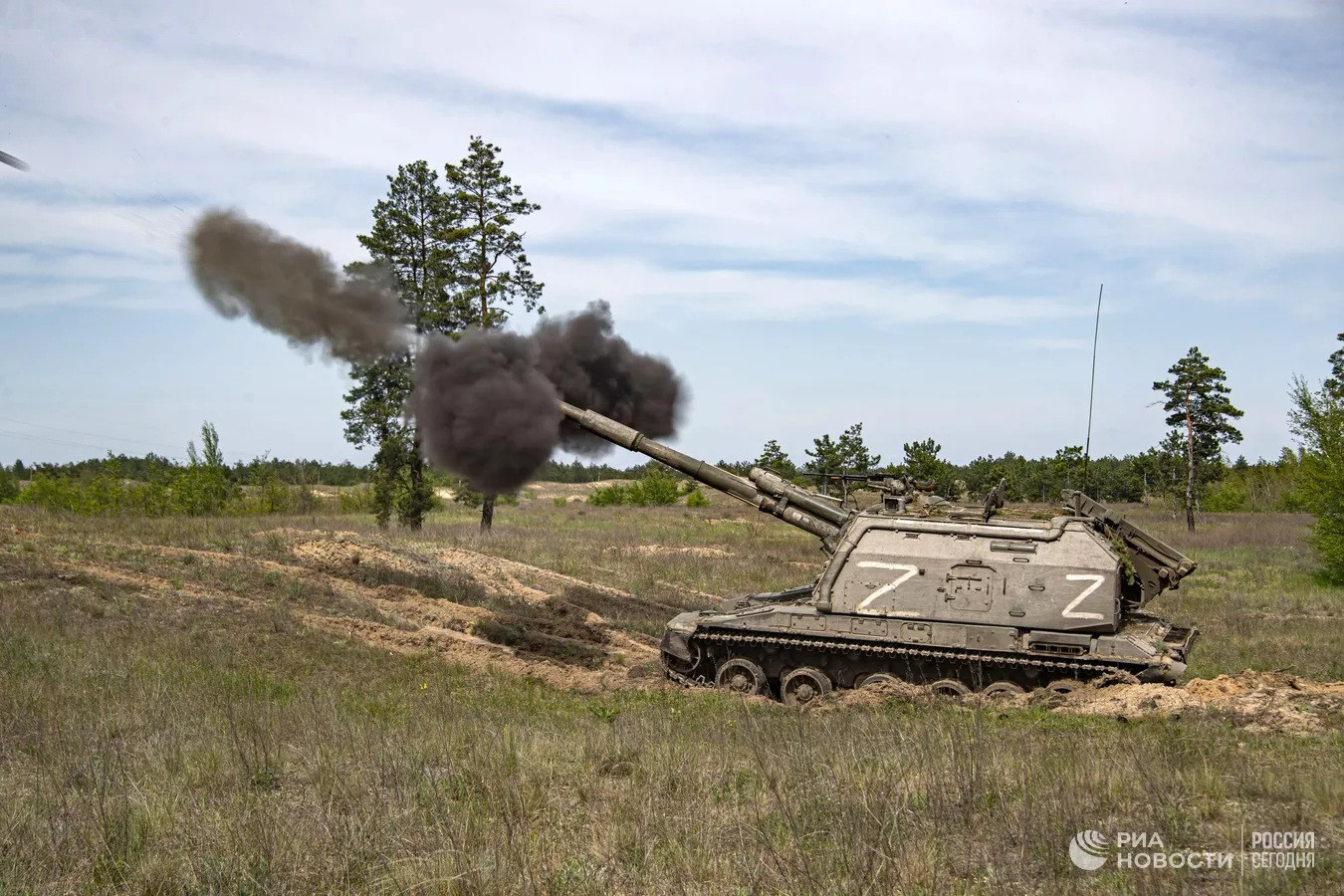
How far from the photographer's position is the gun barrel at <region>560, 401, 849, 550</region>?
→ 1440 cm

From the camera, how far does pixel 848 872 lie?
5266mm

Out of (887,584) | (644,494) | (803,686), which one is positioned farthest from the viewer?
(644,494)

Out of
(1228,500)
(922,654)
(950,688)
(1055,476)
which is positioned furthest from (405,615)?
(1228,500)

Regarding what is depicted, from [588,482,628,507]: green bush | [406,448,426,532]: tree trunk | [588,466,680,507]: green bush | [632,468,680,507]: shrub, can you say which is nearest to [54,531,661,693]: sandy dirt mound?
[406,448,426,532]: tree trunk

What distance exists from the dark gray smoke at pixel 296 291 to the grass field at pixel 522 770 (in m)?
4.11

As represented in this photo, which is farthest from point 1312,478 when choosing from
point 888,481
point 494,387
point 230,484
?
point 230,484

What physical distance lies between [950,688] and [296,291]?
1008 centimetres

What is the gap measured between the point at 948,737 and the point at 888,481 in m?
6.23

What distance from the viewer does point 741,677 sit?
1321 centimetres

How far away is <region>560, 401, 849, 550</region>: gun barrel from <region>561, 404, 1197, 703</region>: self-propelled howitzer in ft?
2.14

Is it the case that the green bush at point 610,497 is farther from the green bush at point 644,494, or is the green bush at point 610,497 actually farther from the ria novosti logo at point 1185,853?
the ria novosti logo at point 1185,853

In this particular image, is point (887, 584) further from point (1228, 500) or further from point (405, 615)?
point (1228, 500)

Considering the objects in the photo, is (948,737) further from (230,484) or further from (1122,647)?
(230,484)

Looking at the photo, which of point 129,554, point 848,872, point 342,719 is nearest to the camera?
point 848,872
